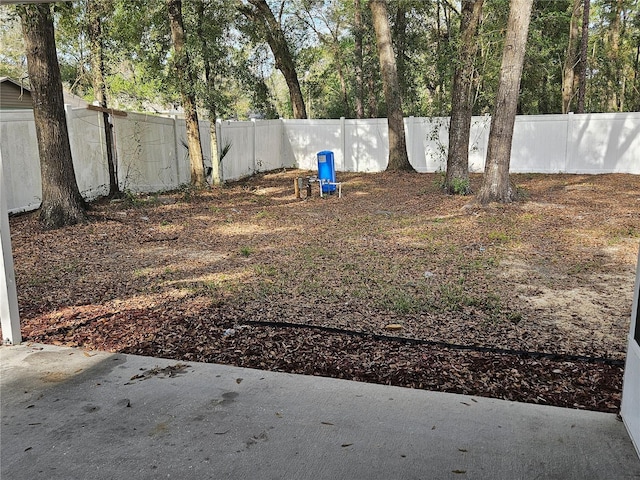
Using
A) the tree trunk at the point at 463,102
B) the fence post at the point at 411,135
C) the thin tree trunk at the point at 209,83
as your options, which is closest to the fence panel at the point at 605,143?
the fence post at the point at 411,135

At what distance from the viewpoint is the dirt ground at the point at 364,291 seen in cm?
390

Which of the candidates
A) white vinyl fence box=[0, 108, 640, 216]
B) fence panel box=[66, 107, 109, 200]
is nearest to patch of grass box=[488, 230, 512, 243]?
white vinyl fence box=[0, 108, 640, 216]

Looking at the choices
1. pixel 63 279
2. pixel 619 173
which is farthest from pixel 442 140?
pixel 63 279

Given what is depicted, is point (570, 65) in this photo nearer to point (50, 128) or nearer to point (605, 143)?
point (605, 143)

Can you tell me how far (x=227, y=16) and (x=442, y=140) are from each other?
775cm

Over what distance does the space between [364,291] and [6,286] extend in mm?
3247

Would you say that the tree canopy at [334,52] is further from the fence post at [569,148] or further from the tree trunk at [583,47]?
the fence post at [569,148]

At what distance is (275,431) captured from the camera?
2904mm

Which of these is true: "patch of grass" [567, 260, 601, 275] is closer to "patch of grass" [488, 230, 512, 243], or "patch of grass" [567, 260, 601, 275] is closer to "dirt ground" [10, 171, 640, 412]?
"dirt ground" [10, 171, 640, 412]

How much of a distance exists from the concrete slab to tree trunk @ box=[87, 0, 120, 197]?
28.5ft

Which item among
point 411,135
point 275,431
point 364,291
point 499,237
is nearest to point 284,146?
point 411,135

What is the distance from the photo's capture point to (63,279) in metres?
6.15

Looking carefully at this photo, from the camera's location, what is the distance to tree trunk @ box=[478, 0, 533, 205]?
9.96 meters

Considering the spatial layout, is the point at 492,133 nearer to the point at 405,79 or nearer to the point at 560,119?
the point at 560,119
